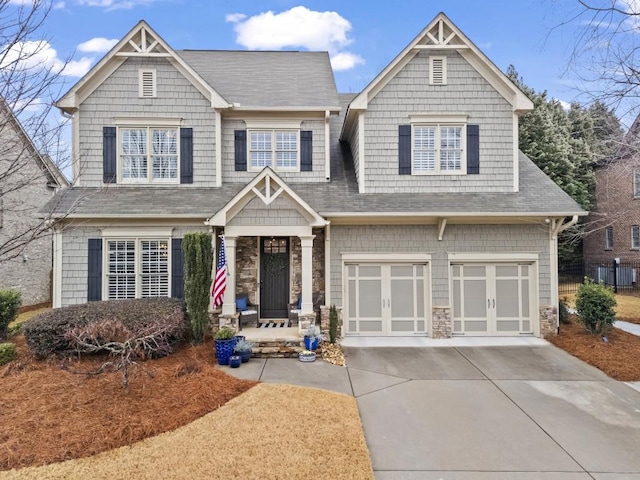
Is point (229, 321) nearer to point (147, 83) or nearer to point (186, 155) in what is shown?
point (186, 155)

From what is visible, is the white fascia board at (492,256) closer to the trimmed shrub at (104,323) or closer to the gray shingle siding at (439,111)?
the gray shingle siding at (439,111)

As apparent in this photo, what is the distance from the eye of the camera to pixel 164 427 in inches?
188

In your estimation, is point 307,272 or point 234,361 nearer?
point 234,361

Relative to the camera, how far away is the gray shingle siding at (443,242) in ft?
31.8

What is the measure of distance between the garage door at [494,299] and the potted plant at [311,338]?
4140 mm

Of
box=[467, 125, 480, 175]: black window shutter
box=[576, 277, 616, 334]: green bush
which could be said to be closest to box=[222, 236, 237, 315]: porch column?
box=[467, 125, 480, 175]: black window shutter

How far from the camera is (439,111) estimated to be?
10.2 m

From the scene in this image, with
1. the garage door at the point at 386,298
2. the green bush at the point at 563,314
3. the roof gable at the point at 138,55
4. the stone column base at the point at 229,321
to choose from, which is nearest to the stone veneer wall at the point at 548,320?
the green bush at the point at 563,314

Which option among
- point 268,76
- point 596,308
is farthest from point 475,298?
point 268,76

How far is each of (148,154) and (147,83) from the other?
6.74ft

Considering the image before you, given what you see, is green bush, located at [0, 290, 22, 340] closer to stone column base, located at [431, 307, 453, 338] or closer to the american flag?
the american flag

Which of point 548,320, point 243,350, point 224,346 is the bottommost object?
point 243,350

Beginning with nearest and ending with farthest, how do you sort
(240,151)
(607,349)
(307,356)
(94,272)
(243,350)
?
(243,350) → (307,356) → (607,349) → (94,272) → (240,151)

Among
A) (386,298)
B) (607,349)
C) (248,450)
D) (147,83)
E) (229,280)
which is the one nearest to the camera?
(248,450)
